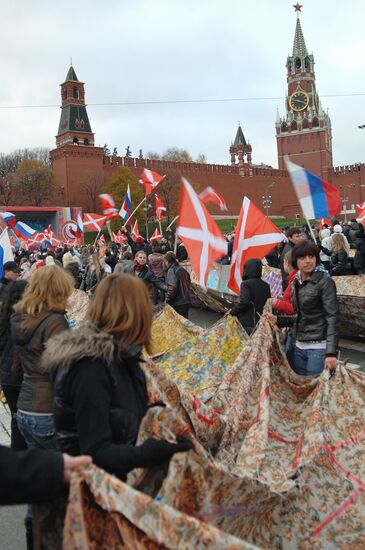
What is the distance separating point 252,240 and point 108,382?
18.0 feet

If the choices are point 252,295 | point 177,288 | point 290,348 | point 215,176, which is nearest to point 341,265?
point 177,288

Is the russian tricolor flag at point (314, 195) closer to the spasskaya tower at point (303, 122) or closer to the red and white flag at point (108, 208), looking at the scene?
the red and white flag at point (108, 208)

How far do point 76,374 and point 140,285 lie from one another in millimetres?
505

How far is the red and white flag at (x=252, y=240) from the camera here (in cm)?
747

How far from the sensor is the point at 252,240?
24.8 ft

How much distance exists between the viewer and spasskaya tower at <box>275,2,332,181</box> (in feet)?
328

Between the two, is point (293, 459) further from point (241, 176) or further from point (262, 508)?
point (241, 176)

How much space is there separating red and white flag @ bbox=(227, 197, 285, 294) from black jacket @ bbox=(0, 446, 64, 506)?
5.56 m

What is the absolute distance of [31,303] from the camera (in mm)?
3434

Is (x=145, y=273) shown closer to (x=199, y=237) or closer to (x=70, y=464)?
(x=199, y=237)

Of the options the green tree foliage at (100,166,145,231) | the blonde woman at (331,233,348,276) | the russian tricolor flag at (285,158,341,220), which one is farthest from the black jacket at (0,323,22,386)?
the green tree foliage at (100,166,145,231)

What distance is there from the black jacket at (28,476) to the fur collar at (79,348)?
0.46 m

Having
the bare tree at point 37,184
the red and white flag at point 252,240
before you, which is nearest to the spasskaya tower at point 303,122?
the bare tree at point 37,184

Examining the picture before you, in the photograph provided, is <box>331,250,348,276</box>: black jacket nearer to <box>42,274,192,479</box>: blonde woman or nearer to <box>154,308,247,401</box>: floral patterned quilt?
<box>154,308,247,401</box>: floral patterned quilt
